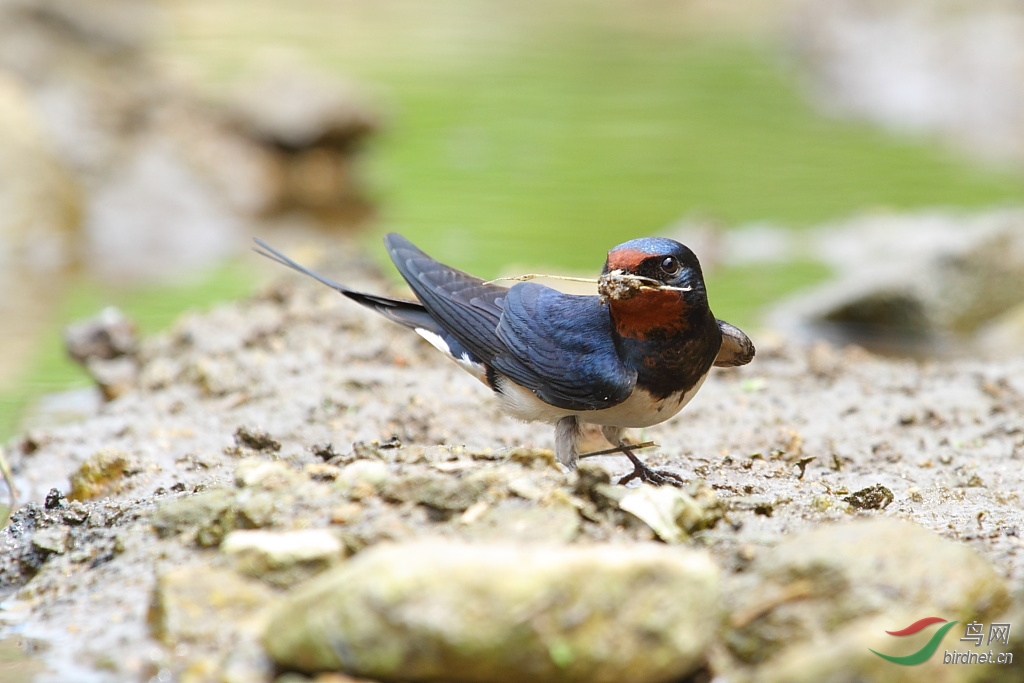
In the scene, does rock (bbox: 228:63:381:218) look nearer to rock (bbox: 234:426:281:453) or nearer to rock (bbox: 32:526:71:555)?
rock (bbox: 234:426:281:453)

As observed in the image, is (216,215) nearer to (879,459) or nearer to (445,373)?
(445,373)

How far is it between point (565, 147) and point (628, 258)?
388 inches

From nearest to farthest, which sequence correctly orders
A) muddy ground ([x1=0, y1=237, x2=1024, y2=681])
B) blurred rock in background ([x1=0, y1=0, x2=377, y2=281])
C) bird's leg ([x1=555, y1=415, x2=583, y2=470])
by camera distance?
muddy ground ([x1=0, y1=237, x2=1024, y2=681]) < bird's leg ([x1=555, y1=415, x2=583, y2=470]) < blurred rock in background ([x1=0, y1=0, x2=377, y2=281])

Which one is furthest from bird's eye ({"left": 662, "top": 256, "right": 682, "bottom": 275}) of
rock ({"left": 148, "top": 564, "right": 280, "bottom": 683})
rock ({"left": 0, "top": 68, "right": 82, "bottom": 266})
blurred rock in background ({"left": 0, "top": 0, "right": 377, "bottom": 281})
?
rock ({"left": 0, "top": 68, "right": 82, "bottom": 266})

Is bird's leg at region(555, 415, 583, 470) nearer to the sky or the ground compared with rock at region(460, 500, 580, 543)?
nearer to the ground

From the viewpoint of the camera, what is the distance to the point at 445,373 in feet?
18.0

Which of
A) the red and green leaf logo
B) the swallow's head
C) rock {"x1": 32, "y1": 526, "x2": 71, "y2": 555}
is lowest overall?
rock {"x1": 32, "y1": 526, "x2": 71, "y2": 555}

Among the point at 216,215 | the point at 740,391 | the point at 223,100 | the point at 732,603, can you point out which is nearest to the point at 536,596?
the point at 732,603

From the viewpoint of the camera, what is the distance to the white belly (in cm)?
363

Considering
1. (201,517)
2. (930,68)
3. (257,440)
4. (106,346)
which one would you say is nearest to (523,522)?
(201,517)

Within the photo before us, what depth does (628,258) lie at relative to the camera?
137 inches

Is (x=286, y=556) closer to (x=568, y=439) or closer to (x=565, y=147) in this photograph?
(x=568, y=439)

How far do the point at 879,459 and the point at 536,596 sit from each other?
233cm

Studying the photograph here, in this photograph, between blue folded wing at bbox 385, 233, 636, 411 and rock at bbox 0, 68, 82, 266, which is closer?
blue folded wing at bbox 385, 233, 636, 411
